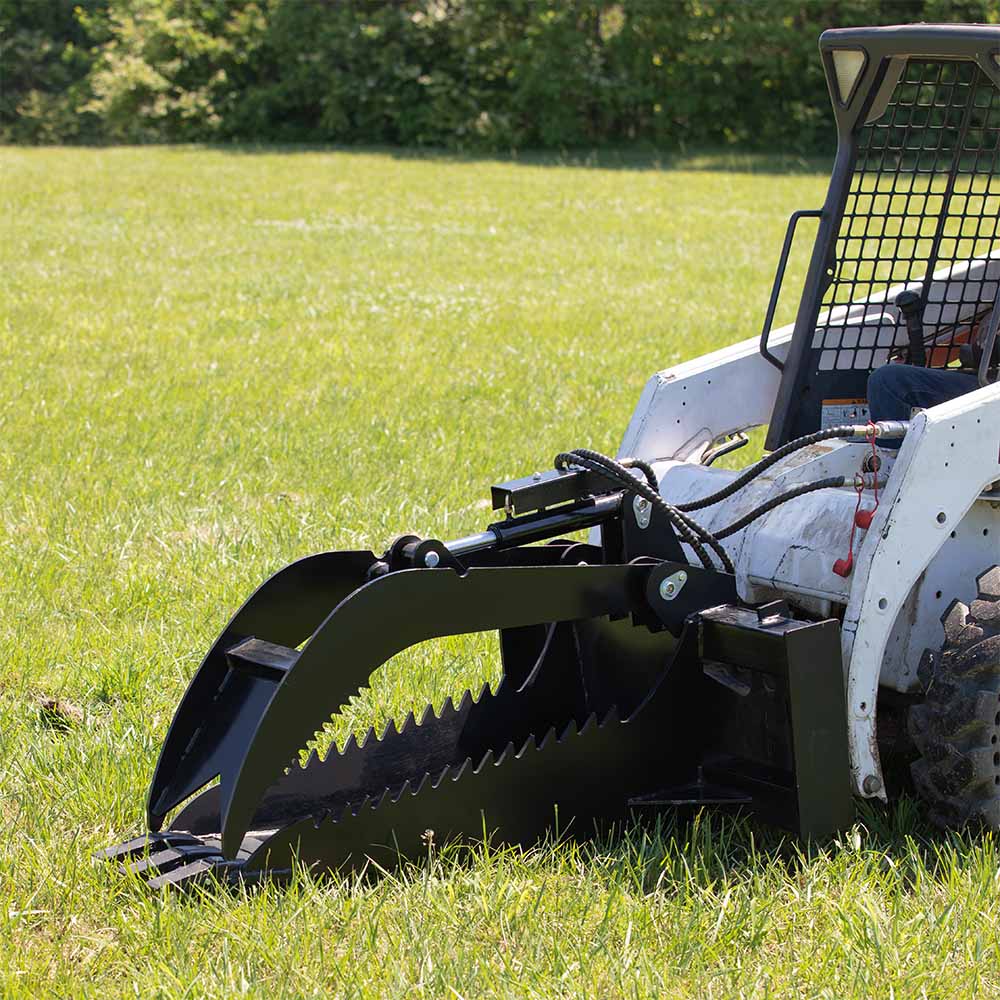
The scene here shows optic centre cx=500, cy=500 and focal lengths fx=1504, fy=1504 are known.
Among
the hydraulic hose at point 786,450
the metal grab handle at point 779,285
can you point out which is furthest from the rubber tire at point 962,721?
the metal grab handle at point 779,285

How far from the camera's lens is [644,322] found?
30.0 ft

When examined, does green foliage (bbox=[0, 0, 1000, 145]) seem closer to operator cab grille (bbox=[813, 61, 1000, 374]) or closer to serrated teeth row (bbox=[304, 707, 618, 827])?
operator cab grille (bbox=[813, 61, 1000, 374])

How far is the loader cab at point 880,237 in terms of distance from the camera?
3539mm

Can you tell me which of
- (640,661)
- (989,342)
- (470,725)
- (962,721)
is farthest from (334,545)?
(962,721)

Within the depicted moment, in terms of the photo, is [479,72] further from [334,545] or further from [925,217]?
[925,217]

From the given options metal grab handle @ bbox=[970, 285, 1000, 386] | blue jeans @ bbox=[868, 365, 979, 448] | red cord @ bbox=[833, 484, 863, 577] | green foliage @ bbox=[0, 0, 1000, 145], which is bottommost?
red cord @ bbox=[833, 484, 863, 577]

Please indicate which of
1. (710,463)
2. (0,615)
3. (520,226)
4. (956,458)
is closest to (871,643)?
(956,458)

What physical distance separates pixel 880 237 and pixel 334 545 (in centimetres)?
197

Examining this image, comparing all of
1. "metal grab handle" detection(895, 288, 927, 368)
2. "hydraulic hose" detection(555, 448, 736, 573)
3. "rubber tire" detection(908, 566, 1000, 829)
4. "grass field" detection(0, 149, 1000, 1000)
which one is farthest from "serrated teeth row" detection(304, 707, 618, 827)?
"metal grab handle" detection(895, 288, 927, 368)

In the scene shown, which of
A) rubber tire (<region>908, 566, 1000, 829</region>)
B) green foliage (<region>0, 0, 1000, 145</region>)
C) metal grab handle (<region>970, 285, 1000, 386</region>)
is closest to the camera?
rubber tire (<region>908, 566, 1000, 829</region>)

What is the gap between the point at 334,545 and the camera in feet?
15.4

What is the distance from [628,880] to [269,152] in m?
20.0

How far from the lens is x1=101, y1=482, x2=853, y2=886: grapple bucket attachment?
260 centimetres

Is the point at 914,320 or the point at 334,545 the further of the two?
the point at 334,545
